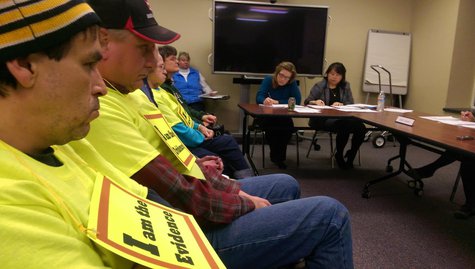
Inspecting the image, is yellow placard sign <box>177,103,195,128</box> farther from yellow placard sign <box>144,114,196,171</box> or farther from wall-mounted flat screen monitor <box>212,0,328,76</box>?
wall-mounted flat screen monitor <box>212,0,328,76</box>

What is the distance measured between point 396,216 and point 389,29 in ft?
12.2

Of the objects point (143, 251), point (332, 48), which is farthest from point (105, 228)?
point (332, 48)

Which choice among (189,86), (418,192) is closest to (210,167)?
(418,192)

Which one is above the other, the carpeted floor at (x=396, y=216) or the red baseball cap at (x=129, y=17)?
the red baseball cap at (x=129, y=17)

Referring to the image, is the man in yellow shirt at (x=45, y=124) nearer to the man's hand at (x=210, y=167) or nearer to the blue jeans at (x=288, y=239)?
the blue jeans at (x=288, y=239)

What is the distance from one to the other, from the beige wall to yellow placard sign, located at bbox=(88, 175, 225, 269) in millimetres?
4240

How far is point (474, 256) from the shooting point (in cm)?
186

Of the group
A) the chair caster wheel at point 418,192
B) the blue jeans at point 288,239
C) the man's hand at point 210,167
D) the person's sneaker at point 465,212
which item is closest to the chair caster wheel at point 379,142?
the chair caster wheel at point 418,192

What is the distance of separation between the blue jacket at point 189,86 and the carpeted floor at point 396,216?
1.24 m

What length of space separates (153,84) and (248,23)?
3021 millimetres

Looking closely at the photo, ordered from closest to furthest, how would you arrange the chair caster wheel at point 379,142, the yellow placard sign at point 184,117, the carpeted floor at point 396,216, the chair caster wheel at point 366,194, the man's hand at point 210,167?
the man's hand at point 210,167
the carpeted floor at point 396,216
the yellow placard sign at point 184,117
the chair caster wheel at point 366,194
the chair caster wheel at point 379,142

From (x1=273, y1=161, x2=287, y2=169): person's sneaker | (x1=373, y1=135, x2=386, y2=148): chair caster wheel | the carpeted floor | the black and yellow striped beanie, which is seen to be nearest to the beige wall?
(x1=373, y1=135, x2=386, y2=148): chair caster wheel

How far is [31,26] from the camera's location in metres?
0.47

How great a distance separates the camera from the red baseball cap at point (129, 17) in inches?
34.7
